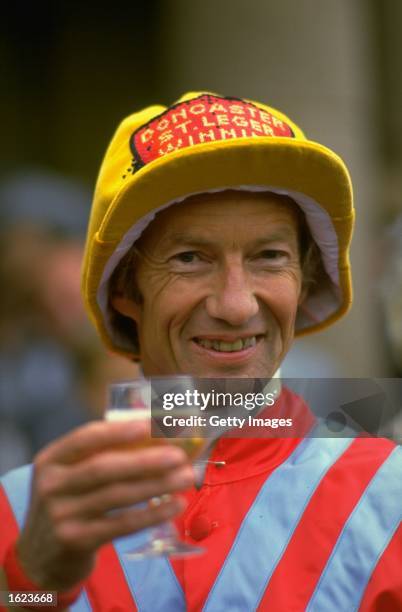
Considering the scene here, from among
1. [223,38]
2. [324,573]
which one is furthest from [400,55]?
[324,573]

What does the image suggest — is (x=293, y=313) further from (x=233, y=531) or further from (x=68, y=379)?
(x=68, y=379)

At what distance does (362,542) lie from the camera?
249cm

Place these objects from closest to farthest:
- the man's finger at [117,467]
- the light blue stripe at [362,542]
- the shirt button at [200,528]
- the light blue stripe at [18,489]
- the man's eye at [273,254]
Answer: the man's finger at [117,467], the light blue stripe at [362,542], the shirt button at [200,528], the man's eye at [273,254], the light blue stripe at [18,489]

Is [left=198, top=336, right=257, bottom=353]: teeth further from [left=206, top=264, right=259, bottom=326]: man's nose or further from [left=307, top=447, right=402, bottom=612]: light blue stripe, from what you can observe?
[left=307, top=447, right=402, bottom=612]: light blue stripe

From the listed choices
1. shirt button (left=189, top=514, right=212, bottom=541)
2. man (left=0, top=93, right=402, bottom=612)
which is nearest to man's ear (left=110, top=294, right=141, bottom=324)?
man (left=0, top=93, right=402, bottom=612)

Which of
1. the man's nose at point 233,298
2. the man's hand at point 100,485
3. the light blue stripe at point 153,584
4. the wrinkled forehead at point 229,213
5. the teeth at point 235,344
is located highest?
the wrinkled forehead at point 229,213

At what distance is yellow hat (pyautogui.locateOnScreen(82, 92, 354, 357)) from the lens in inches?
102

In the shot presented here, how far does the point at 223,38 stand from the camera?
23.2 ft

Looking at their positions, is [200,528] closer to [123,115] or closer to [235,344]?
[235,344]

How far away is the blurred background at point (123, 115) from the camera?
4.77 m

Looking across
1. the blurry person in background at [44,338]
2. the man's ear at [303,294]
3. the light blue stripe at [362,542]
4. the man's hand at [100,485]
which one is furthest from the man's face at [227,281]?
the blurry person in background at [44,338]

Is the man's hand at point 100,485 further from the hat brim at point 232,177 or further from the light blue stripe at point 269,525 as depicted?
the hat brim at point 232,177

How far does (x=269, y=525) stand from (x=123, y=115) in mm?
6270

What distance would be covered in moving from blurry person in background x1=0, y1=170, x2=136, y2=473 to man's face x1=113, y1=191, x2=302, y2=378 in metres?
1.98
